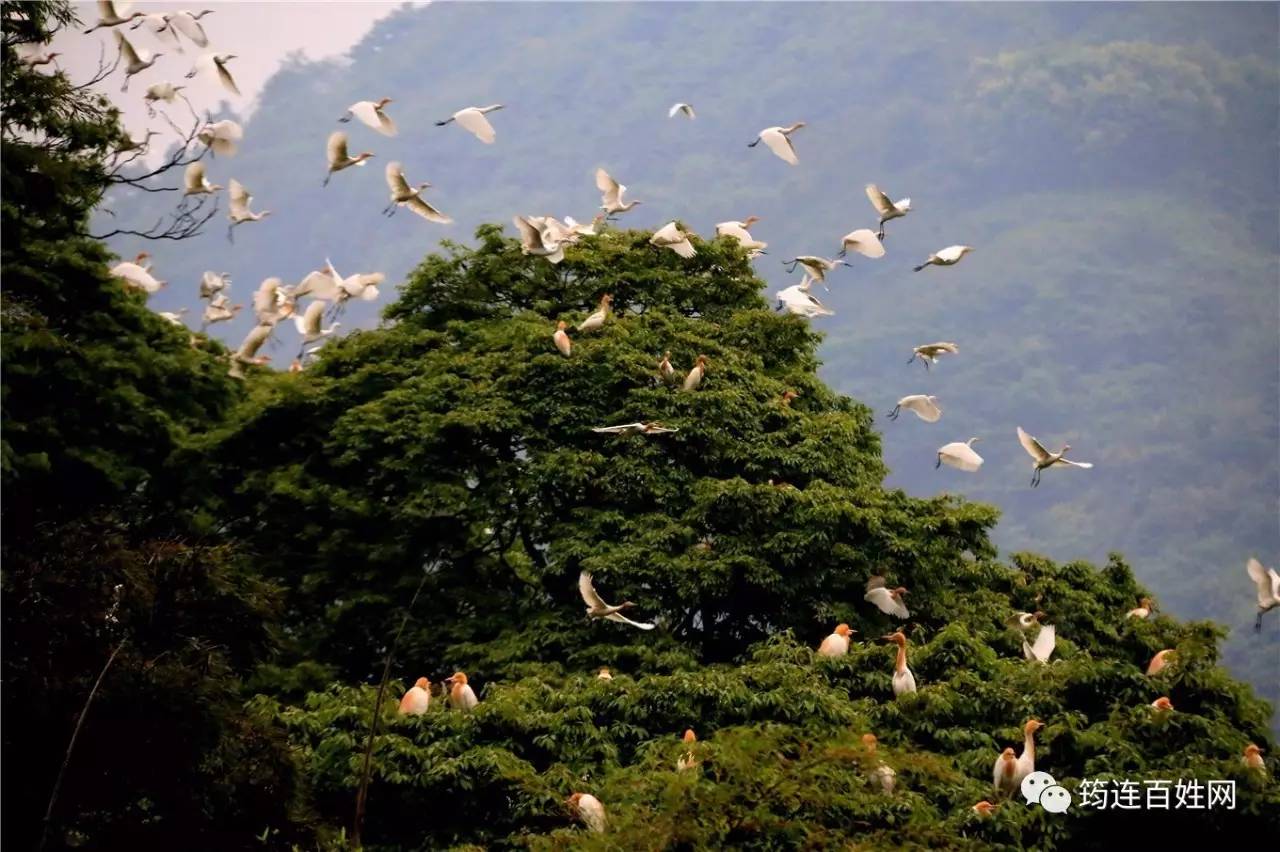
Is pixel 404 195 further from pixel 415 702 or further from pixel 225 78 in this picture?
pixel 415 702

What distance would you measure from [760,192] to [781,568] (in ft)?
277

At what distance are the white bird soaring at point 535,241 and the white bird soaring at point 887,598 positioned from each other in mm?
4262

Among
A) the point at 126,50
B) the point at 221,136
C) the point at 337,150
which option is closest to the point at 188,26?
the point at 126,50

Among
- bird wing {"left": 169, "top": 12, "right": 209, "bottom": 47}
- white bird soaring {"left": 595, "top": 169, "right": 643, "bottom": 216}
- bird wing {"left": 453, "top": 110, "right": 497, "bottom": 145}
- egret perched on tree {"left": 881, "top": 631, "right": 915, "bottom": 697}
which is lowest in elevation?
egret perched on tree {"left": 881, "top": 631, "right": 915, "bottom": 697}

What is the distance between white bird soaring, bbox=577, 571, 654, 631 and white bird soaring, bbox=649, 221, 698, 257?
3955 millimetres

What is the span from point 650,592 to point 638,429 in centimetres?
148

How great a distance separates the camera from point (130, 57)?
13.2 meters

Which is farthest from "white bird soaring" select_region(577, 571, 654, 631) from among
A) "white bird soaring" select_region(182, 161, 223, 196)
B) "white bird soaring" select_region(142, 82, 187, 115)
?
"white bird soaring" select_region(142, 82, 187, 115)

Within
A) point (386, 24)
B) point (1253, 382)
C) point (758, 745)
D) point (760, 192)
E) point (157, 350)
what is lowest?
point (1253, 382)

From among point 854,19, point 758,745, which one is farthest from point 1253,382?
point 758,745

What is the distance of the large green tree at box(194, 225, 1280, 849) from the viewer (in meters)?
9.39

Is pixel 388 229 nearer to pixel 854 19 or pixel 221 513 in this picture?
pixel 854 19

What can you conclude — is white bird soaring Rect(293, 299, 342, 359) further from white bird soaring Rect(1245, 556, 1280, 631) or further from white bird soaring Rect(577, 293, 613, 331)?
white bird soaring Rect(1245, 556, 1280, 631)

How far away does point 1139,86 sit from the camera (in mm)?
99000
